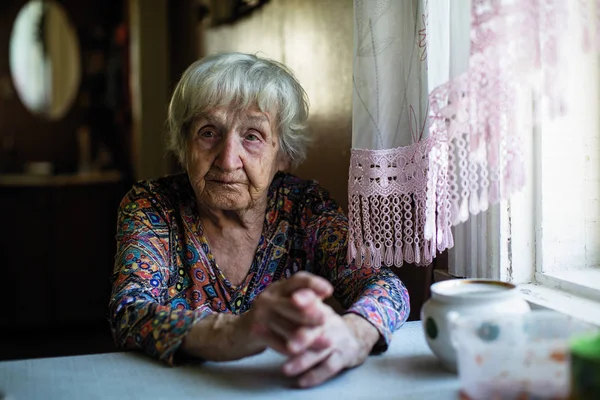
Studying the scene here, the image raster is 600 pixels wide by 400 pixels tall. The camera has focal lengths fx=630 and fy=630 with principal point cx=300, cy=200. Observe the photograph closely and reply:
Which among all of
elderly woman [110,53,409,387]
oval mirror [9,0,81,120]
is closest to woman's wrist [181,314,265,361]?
elderly woman [110,53,409,387]

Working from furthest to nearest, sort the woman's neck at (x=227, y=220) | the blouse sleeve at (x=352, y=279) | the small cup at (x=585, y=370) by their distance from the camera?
the woman's neck at (x=227, y=220) < the blouse sleeve at (x=352, y=279) < the small cup at (x=585, y=370)

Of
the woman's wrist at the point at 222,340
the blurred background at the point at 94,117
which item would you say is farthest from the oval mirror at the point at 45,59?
the woman's wrist at the point at 222,340

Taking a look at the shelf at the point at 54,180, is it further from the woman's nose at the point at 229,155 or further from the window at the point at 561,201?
the window at the point at 561,201

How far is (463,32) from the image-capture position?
1156 mm

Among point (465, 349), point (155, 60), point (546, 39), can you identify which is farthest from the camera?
point (155, 60)

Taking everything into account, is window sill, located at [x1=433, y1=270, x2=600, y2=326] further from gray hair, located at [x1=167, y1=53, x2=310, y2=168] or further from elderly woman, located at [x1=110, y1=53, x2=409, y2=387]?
gray hair, located at [x1=167, y1=53, x2=310, y2=168]

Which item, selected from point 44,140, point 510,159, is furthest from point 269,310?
point 44,140

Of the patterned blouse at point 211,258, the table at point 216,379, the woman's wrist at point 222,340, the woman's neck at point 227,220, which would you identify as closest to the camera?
the table at point 216,379

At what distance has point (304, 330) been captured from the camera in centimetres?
95

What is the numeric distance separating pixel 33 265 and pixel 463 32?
3469mm

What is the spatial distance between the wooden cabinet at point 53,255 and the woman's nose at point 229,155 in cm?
261

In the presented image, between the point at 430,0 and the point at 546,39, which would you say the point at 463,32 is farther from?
the point at 546,39

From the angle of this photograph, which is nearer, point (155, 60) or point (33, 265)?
point (33, 265)

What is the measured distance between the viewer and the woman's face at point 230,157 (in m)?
1.51
